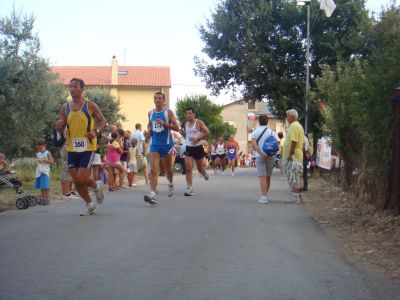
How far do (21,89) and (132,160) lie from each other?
3547mm

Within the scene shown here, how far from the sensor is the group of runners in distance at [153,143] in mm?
9047

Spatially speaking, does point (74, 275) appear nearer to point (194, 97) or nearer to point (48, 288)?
point (48, 288)

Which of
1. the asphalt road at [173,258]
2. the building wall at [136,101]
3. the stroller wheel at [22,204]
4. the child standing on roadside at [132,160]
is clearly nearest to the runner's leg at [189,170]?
the asphalt road at [173,258]

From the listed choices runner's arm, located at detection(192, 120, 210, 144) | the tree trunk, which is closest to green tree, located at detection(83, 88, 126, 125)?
runner's arm, located at detection(192, 120, 210, 144)

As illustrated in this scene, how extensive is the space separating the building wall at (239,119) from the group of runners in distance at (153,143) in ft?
228

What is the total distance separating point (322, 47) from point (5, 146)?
16.0 meters

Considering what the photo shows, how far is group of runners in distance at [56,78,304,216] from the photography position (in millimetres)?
9047

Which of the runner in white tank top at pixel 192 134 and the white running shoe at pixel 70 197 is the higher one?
the runner in white tank top at pixel 192 134

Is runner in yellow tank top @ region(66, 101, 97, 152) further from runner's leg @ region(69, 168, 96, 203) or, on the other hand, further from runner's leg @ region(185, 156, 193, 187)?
runner's leg @ region(185, 156, 193, 187)

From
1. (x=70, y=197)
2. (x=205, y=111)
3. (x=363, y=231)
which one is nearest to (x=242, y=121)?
(x=205, y=111)

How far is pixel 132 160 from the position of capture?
1667cm

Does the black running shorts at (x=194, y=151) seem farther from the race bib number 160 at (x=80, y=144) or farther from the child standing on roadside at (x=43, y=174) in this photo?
the race bib number 160 at (x=80, y=144)

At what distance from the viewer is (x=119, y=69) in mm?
66250

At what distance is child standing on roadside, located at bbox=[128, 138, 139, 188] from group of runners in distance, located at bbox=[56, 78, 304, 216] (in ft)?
0.18
